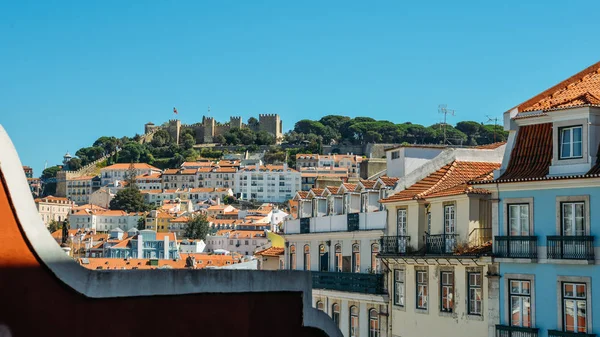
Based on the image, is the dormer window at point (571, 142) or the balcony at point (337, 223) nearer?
the dormer window at point (571, 142)

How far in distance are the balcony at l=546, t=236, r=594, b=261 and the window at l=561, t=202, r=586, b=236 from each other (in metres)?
0.26

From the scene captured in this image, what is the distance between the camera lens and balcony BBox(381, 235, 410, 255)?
29578 mm

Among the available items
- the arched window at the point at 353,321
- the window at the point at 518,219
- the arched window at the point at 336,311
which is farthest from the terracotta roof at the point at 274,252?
the window at the point at 518,219

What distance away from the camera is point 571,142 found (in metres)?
22.4

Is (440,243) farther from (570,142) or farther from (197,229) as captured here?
(197,229)

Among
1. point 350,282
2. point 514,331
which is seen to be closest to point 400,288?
point 350,282

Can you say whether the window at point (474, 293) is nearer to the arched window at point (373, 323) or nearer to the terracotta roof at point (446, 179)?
the terracotta roof at point (446, 179)

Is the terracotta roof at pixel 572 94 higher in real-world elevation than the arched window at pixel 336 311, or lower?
higher

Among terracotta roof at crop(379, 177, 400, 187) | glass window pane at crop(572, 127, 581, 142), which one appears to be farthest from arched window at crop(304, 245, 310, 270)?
glass window pane at crop(572, 127, 581, 142)

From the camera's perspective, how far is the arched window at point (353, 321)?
109 ft

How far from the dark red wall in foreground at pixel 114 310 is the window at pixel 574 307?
11329 mm

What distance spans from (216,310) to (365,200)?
23.5 metres

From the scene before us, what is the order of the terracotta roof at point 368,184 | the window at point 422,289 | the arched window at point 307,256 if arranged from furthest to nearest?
the arched window at point 307,256 → the terracotta roof at point 368,184 → the window at point 422,289

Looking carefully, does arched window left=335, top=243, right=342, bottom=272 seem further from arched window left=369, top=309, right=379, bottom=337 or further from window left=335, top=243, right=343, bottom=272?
arched window left=369, top=309, right=379, bottom=337
